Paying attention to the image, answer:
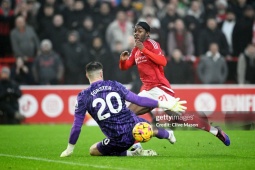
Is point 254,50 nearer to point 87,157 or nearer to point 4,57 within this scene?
point 4,57

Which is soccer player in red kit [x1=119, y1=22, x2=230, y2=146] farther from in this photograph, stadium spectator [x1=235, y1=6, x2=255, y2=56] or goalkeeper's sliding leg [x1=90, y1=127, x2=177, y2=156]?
stadium spectator [x1=235, y1=6, x2=255, y2=56]

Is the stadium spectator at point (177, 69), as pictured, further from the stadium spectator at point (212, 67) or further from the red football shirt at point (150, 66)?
the red football shirt at point (150, 66)

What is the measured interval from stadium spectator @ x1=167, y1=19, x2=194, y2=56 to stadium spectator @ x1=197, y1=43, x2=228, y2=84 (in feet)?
2.45

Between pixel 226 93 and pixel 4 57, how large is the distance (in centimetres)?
719

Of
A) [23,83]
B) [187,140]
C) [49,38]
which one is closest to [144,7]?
[49,38]

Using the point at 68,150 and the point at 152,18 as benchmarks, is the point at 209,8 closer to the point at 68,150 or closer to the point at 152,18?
the point at 152,18

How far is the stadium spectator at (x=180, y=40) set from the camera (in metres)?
21.6

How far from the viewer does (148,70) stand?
1270 centimetres

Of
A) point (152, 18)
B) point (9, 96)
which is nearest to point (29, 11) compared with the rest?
point (9, 96)

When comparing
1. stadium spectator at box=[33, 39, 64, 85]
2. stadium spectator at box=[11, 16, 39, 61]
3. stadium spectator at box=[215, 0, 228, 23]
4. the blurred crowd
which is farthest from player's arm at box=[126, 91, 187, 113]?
stadium spectator at box=[215, 0, 228, 23]

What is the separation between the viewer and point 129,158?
11.0 meters

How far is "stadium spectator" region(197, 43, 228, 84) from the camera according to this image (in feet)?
69.7

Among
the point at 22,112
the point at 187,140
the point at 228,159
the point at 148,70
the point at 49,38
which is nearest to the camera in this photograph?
the point at 228,159

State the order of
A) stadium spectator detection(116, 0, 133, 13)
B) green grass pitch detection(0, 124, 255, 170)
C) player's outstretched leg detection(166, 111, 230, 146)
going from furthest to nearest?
stadium spectator detection(116, 0, 133, 13)
player's outstretched leg detection(166, 111, 230, 146)
green grass pitch detection(0, 124, 255, 170)
